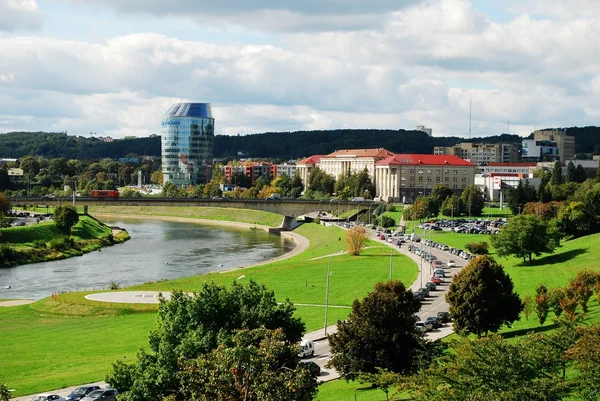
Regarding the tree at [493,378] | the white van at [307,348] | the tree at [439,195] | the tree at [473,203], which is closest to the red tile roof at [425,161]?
the tree at [439,195]

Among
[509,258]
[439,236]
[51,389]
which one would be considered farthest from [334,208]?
[51,389]

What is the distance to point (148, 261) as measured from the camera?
9419 centimetres

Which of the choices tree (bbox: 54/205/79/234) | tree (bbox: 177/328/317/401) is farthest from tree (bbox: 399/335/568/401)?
tree (bbox: 54/205/79/234)

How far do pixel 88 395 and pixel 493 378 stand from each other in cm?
1562

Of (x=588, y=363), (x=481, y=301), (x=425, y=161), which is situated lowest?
(x=481, y=301)

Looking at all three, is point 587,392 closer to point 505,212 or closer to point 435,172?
point 505,212

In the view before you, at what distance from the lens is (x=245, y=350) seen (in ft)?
69.2

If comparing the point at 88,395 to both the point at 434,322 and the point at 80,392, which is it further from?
the point at 434,322

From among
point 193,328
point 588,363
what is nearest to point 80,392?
point 193,328

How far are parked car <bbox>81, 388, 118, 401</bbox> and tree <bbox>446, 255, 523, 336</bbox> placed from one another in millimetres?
16603

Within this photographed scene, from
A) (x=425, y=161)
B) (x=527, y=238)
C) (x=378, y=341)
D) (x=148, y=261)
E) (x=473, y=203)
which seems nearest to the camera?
(x=378, y=341)

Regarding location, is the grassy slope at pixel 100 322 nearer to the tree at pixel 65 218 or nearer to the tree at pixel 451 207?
the tree at pixel 65 218

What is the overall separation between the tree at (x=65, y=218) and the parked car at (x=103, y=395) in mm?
83360

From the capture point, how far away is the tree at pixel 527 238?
70.4 metres
